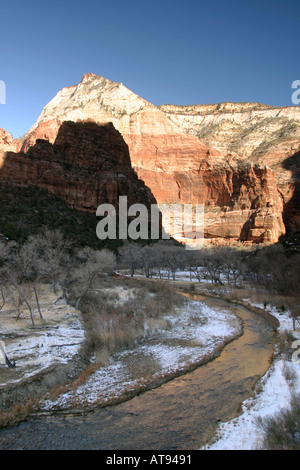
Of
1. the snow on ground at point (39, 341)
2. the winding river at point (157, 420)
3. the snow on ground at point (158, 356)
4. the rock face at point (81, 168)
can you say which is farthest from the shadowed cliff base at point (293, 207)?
the winding river at point (157, 420)

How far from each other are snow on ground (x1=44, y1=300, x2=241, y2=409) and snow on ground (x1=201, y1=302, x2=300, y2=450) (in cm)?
331

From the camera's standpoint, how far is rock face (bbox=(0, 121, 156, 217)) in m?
50.8

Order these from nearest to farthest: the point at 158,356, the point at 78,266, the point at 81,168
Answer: the point at 158,356 → the point at 78,266 → the point at 81,168

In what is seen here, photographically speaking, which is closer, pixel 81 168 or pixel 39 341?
pixel 39 341

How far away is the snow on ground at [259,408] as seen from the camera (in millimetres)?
5922

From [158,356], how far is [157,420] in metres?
4.83

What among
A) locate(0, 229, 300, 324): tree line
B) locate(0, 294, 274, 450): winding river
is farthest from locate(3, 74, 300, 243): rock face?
locate(0, 294, 274, 450): winding river

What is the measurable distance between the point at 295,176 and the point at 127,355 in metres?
94.9

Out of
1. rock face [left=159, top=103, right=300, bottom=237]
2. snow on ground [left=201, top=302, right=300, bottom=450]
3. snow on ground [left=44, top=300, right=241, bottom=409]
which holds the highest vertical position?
rock face [left=159, top=103, right=300, bottom=237]

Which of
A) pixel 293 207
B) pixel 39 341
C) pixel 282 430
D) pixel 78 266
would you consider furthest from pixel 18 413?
pixel 293 207

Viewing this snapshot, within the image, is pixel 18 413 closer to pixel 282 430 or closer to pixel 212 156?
pixel 282 430

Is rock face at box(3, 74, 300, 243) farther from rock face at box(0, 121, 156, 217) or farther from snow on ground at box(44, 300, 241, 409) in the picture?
snow on ground at box(44, 300, 241, 409)

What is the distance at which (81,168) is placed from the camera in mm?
64250

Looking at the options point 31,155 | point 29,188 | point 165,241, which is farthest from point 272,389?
point 165,241
